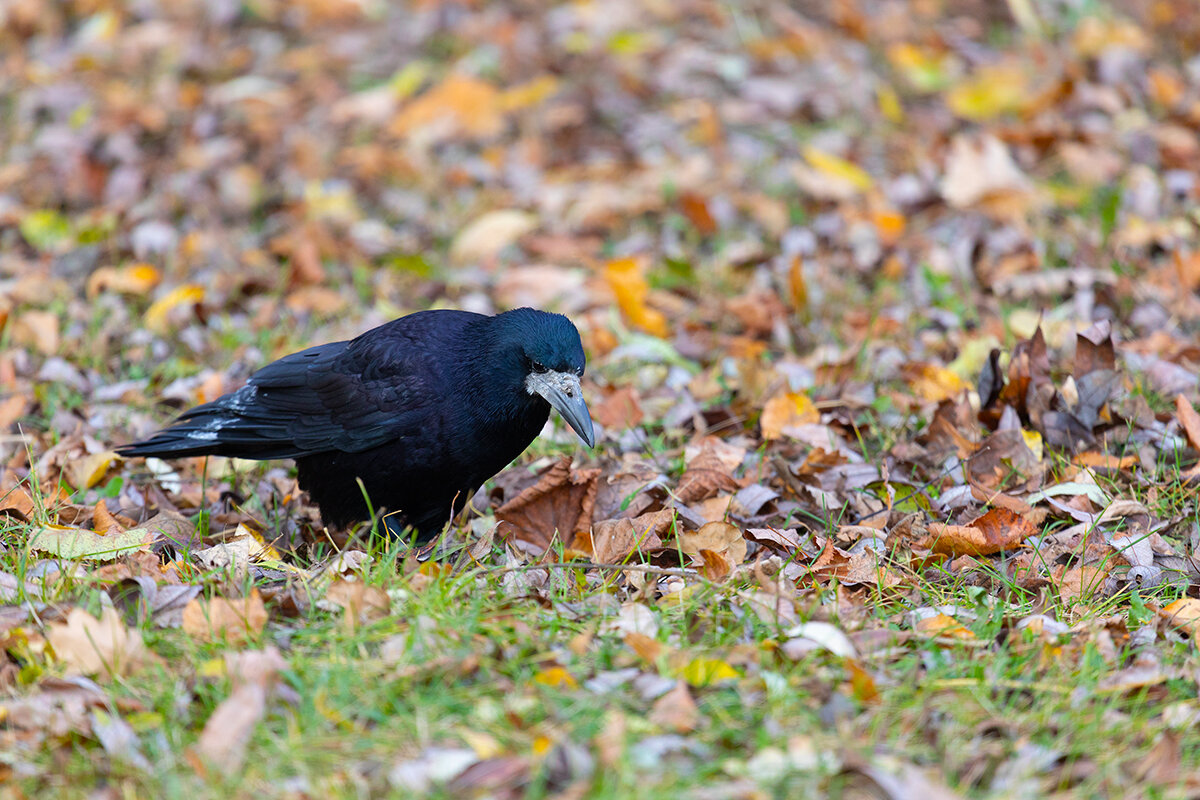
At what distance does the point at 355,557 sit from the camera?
3357mm

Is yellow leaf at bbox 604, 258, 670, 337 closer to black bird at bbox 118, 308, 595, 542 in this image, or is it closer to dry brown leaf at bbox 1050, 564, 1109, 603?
black bird at bbox 118, 308, 595, 542

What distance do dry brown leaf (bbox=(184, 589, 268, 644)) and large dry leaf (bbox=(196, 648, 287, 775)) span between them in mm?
156

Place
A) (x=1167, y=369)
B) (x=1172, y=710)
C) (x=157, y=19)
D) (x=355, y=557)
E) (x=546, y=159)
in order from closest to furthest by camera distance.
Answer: (x=1172, y=710) → (x=355, y=557) → (x=1167, y=369) → (x=546, y=159) → (x=157, y=19)

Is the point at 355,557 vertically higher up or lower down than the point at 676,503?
higher up

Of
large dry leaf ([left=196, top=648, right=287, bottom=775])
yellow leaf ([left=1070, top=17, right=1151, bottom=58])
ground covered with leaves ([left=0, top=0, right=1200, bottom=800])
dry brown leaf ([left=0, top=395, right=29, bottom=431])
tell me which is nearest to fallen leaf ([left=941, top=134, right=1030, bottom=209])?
ground covered with leaves ([left=0, top=0, right=1200, bottom=800])

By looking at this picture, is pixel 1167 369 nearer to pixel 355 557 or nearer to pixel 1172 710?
pixel 1172 710

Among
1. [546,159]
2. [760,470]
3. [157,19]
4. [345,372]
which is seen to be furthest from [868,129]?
[157,19]

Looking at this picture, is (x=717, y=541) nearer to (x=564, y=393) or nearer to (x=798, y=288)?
(x=564, y=393)

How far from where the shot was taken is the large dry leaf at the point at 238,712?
8.17 feet

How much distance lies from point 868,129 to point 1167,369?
3117 millimetres

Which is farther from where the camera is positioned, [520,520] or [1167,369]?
[1167,369]

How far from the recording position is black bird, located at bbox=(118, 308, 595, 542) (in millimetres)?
3736

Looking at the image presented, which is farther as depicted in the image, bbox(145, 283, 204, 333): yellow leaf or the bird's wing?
bbox(145, 283, 204, 333): yellow leaf

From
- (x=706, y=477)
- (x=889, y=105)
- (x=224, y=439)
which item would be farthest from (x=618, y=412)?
(x=889, y=105)
